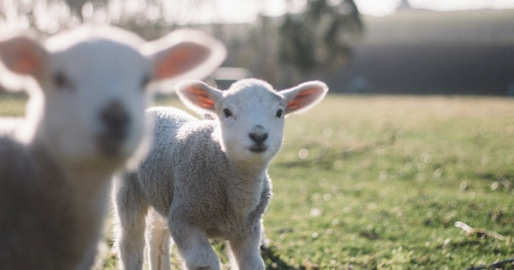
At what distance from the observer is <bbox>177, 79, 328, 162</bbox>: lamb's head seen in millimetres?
4848

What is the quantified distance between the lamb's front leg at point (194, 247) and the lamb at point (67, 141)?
1296mm

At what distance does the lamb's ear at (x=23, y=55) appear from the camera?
3072mm

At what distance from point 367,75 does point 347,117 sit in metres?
29.8

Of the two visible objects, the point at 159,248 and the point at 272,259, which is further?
the point at 272,259

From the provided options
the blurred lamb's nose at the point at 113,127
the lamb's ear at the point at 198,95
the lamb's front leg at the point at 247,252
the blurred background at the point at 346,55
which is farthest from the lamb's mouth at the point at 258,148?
the blurred background at the point at 346,55

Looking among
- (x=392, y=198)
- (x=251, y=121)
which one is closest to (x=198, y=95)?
(x=251, y=121)

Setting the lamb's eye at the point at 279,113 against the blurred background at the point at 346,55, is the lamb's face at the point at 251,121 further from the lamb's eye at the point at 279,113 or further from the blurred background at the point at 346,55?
the blurred background at the point at 346,55

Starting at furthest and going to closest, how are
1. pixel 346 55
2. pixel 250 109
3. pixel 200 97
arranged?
pixel 346 55, pixel 200 97, pixel 250 109

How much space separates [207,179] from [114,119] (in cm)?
220

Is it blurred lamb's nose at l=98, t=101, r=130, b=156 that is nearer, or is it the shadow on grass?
blurred lamb's nose at l=98, t=101, r=130, b=156

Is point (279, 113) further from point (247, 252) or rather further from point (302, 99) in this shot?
point (247, 252)

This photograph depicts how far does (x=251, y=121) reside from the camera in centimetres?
497

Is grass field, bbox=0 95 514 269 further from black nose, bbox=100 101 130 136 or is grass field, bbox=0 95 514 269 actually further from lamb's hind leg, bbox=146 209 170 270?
black nose, bbox=100 101 130 136

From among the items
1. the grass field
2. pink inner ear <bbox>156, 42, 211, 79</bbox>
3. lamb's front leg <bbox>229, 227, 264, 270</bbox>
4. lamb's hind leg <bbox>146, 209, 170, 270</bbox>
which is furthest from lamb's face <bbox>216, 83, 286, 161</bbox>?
the grass field
